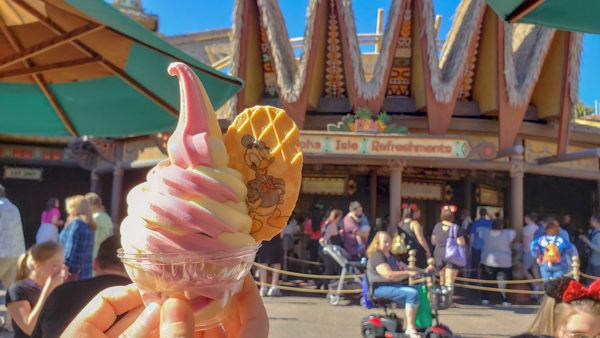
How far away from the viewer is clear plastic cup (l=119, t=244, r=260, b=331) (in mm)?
995

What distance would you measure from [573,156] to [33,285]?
9.31 m

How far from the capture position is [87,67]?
2938 millimetres

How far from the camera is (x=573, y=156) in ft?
30.5

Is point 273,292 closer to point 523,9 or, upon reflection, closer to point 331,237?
point 331,237

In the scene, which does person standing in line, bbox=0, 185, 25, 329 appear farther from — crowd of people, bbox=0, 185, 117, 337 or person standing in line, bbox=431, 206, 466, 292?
person standing in line, bbox=431, 206, 466, 292

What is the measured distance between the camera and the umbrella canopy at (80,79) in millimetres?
2650

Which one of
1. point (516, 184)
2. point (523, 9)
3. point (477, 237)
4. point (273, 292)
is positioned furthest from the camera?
point (516, 184)

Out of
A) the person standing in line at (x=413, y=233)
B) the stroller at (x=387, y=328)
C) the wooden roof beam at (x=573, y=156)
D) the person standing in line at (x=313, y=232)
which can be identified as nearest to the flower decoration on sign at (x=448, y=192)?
the wooden roof beam at (x=573, y=156)

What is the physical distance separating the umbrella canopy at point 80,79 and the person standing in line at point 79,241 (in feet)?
4.82

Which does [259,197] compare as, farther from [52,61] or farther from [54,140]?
[54,140]

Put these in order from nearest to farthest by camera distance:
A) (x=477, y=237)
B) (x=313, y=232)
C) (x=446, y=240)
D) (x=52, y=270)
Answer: (x=52, y=270), (x=446, y=240), (x=477, y=237), (x=313, y=232)

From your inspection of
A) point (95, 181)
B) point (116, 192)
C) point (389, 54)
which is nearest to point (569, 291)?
point (389, 54)

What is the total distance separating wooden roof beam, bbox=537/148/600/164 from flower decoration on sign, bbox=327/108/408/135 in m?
3.14

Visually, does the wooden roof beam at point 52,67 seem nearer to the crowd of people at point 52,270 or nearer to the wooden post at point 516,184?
the crowd of people at point 52,270
